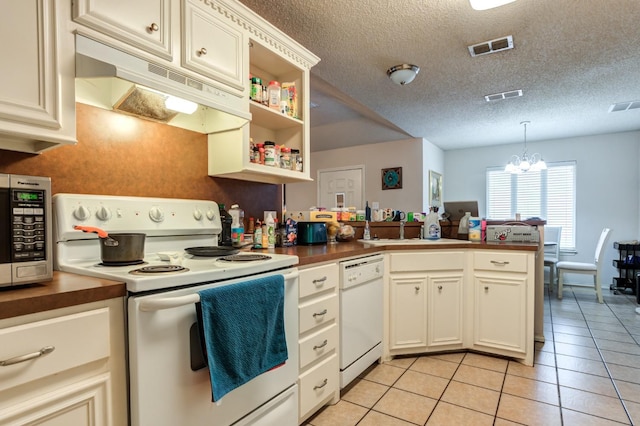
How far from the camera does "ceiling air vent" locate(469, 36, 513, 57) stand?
2.38m

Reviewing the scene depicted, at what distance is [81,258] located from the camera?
1.32 meters

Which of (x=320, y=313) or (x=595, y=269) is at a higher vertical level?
(x=320, y=313)

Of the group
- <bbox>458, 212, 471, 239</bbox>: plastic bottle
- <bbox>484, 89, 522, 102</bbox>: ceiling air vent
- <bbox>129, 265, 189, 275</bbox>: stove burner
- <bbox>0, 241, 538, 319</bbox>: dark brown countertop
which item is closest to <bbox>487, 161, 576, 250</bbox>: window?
<bbox>484, 89, 522, 102</bbox>: ceiling air vent

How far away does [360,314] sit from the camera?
2080 mm

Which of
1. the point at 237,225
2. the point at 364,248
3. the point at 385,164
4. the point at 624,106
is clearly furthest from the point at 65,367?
the point at 624,106

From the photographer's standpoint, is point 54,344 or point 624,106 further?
point 624,106

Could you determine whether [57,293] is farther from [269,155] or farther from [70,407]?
[269,155]

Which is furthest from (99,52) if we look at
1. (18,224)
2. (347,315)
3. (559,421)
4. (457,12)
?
(559,421)

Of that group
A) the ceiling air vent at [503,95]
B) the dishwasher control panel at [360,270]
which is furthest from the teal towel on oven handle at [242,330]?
the ceiling air vent at [503,95]

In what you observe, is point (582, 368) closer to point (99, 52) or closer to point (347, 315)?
point (347, 315)

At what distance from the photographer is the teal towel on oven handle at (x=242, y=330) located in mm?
1072

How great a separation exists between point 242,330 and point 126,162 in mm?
995

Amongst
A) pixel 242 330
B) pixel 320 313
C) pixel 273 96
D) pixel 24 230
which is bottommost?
pixel 320 313

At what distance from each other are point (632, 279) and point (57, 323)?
6.37 meters
